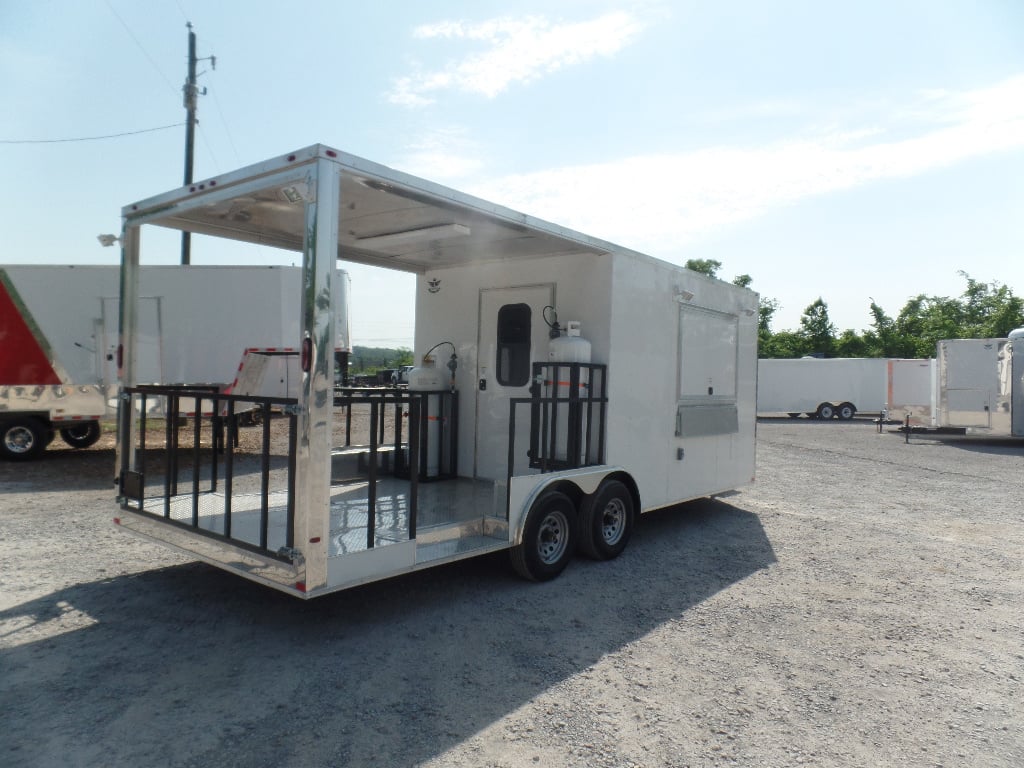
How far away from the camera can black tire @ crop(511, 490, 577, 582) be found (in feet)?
16.2

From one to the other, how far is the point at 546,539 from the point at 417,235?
8.37 feet

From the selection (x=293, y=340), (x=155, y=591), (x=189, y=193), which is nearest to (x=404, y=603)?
(x=155, y=591)

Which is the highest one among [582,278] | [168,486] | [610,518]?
[582,278]

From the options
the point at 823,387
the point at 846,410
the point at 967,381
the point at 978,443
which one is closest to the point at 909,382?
the point at 846,410

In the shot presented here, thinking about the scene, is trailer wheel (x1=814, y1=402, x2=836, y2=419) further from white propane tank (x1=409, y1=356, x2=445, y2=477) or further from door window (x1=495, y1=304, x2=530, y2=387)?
white propane tank (x1=409, y1=356, x2=445, y2=477)

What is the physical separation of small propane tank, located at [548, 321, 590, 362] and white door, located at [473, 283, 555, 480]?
0.61 metres

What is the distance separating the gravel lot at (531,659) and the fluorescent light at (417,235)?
2588 millimetres

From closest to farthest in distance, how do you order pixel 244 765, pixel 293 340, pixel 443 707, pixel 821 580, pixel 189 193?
pixel 244 765, pixel 443 707, pixel 189 193, pixel 821 580, pixel 293 340

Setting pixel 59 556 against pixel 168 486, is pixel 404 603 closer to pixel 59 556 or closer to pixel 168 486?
pixel 168 486

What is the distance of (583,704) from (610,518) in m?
2.54

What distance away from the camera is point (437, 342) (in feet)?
22.8

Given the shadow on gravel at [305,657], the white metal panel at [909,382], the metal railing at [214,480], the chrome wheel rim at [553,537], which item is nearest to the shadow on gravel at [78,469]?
the metal railing at [214,480]

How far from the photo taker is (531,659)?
3.84 meters

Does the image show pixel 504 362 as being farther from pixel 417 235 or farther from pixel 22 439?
pixel 22 439
